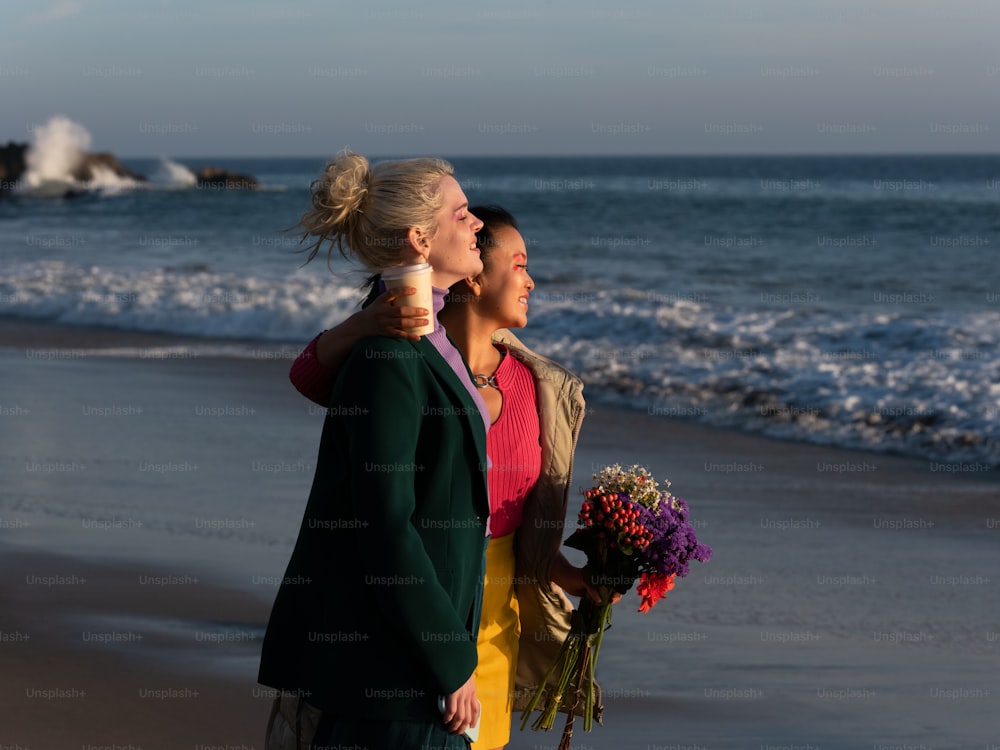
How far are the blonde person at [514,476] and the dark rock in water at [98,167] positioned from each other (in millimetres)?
60691

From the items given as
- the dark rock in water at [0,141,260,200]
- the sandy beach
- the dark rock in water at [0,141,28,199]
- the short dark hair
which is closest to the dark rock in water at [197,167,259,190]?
the dark rock in water at [0,141,260,200]

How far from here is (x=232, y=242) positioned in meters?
29.3

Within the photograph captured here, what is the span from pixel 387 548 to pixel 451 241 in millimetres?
618

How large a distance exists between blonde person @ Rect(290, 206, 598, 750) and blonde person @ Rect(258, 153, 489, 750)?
1.62 ft

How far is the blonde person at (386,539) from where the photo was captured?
2168 millimetres

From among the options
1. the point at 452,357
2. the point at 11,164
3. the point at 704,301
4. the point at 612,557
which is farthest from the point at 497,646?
the point at 11,164

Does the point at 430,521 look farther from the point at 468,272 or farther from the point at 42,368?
the point at 42,368

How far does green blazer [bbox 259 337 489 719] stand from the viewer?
2.16 m

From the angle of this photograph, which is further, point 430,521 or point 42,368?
point 42,368

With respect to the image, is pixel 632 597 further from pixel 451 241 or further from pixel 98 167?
pixel 98 167

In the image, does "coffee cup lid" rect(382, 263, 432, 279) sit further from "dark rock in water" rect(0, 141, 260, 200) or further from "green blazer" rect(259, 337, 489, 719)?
"dark rock in water" rect(0, 141, 260, 200)

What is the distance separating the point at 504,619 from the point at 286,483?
4846 millimetres

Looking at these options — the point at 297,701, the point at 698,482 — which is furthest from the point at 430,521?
the point at 698,482

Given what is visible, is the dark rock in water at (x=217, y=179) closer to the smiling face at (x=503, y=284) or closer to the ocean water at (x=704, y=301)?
the ocean water at (x=704, y=301)
